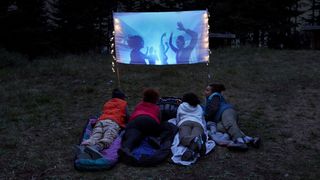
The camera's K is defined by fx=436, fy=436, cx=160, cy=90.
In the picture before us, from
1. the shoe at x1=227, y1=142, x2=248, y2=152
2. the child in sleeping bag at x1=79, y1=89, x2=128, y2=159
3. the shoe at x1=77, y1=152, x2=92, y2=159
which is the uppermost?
the child in sleeping bag at x1=79, y1=89, x2=128, y2=159

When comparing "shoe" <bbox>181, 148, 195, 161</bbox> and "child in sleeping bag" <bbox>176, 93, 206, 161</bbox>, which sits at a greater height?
"child in sleeping bag" <bbox>176, 93, 206, 161</bbox>

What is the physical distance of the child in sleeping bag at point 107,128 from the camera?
6.64m

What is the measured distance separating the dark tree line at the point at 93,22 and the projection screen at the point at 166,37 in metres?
18.9

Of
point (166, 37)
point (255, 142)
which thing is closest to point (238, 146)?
point (255, 142)

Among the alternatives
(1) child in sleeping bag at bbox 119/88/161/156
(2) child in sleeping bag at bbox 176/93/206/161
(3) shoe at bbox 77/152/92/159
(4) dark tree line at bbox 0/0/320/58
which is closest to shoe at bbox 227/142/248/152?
(2) child in sleeping bag at bbox 176/93/206/161

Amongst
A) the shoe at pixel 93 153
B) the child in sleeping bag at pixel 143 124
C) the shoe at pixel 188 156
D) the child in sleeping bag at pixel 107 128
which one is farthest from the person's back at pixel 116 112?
the shoe at pixel 188 156

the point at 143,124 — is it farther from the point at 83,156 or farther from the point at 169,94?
the point at 169,94

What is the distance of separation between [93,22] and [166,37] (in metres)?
23.7

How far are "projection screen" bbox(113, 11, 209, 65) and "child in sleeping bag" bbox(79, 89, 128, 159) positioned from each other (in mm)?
2944

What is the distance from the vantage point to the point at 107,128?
770 centimetres

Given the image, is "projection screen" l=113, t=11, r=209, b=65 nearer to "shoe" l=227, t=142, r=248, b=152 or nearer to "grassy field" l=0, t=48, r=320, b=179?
"grassy field" l=0, t=48, r=320, b=179

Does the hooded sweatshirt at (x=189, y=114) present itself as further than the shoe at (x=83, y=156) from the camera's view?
Yes

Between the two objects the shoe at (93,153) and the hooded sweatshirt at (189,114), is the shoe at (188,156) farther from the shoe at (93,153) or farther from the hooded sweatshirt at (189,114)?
the shoe at (93,153)

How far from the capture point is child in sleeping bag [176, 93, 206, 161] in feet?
22.9
